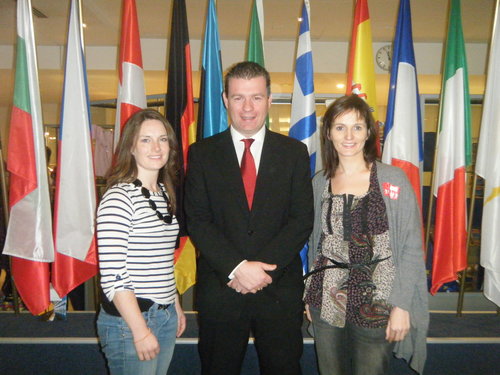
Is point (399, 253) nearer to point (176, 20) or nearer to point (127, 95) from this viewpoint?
point (127, 95)

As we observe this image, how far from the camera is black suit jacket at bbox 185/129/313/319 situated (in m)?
1.45

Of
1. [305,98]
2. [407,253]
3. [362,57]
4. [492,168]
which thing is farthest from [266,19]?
[407,253]

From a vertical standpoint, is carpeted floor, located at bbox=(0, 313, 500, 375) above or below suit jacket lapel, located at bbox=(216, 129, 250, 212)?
below

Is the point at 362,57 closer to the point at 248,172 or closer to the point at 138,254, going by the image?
the point at 248,172

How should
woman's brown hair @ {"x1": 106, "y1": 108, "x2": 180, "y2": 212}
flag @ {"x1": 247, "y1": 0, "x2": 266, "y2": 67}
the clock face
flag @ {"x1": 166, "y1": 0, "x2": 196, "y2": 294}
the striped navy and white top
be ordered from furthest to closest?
the clock face, flag @ {"x1": 247, "y1": 0, "x2": 266, "y2": 67}, flag @ {"x1": 166, "y1": 0, "x2": 196, "y2": 294}, woman's brown hair @ {"x1": 106, "y1": 108, "x2": 180, "y2": 212}, the striped navy and white top

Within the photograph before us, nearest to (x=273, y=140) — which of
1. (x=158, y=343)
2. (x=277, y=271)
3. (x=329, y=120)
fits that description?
(x=329, y=120)

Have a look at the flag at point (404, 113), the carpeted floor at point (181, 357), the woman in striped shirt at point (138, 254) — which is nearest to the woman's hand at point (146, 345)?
the woman in striped shirt at point (138, 254)

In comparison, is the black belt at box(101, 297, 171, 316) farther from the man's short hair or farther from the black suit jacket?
the man's short hair

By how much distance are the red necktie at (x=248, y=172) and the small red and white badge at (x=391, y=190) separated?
0.52m

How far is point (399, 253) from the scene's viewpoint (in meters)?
1.41

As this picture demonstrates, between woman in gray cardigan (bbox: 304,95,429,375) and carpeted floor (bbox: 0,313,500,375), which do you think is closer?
woman in gray cardigan (bbox: 304,95,429,375)

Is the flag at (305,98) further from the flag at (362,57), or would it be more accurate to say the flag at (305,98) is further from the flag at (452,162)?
the flag at (452,162)

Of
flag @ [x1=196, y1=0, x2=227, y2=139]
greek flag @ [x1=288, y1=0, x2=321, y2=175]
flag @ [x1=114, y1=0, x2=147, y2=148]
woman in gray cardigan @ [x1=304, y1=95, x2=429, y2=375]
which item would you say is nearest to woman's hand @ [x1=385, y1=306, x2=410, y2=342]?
woman in gray cardigan @ [x1=304, y1=95, x2=429, y2=375]

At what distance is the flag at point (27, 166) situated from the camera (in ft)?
6.68
